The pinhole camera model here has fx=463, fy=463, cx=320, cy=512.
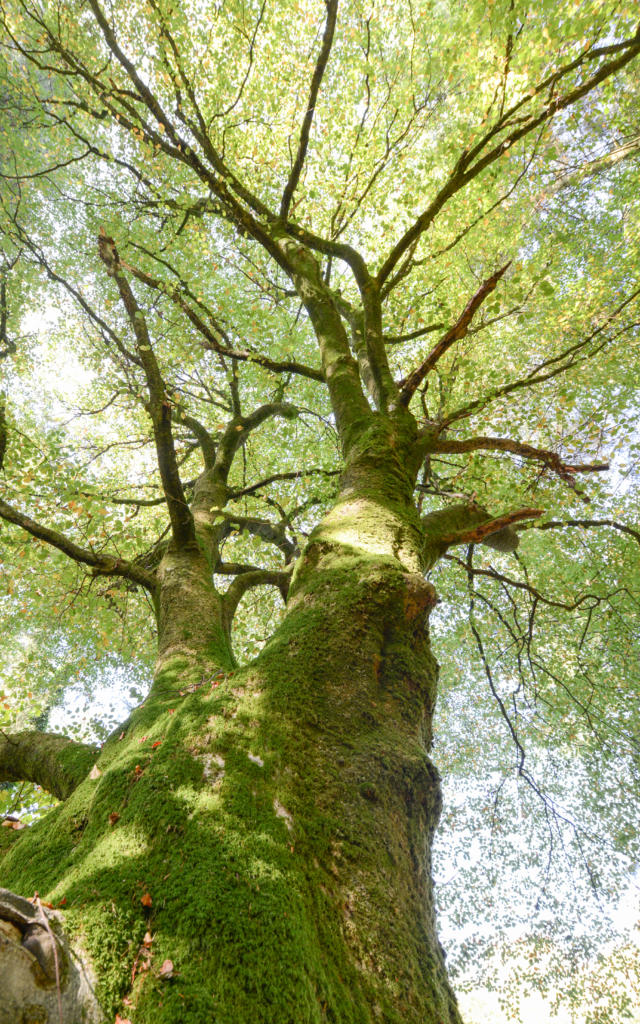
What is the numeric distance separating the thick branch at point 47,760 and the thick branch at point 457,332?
4.13 m

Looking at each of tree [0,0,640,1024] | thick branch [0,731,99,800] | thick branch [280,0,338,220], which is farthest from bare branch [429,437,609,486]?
thick branch [280,0,338,220]

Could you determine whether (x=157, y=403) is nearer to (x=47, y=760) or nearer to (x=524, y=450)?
(x=47, y=760)

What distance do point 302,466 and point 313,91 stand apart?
570cm

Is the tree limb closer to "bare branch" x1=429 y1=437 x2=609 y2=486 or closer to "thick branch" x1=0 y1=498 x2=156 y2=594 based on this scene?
Answer: "thick branch" x1=0 y1=498 x2=156 y2=594

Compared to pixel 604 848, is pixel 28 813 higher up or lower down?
lower down

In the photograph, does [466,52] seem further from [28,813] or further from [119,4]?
[28,813]

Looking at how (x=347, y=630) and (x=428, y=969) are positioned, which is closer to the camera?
(x=428, y=969)

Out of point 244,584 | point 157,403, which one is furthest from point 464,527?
point 157,403

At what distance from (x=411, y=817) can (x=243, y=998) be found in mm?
1183

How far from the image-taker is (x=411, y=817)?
223cm

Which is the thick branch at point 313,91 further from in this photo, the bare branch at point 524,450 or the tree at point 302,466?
the bare branch at point 524,450

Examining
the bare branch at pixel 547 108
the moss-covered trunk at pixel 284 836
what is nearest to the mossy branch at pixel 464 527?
the moss-covered trunk at pixel 284 836

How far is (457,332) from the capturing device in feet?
13.2

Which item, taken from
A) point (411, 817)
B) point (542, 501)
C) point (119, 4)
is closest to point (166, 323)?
point (119, 4)
